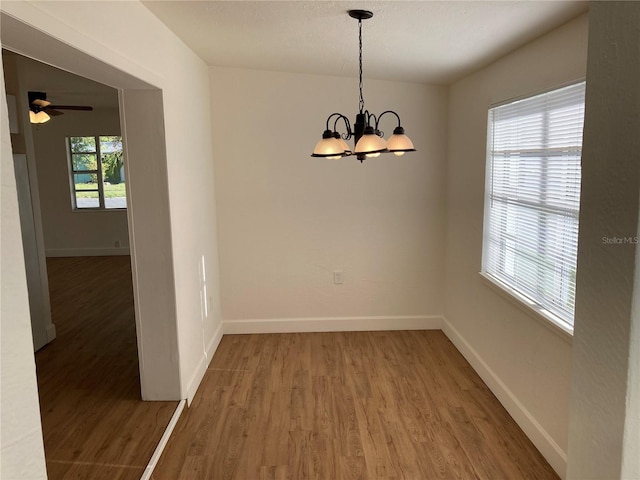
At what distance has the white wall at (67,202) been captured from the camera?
8.48 m

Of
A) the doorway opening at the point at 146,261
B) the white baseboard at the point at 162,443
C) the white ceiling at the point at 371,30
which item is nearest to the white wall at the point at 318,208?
the white ceiling at the point at 371,30

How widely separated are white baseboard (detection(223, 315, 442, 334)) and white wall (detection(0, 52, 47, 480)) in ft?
13.6

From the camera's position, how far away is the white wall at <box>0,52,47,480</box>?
700mm

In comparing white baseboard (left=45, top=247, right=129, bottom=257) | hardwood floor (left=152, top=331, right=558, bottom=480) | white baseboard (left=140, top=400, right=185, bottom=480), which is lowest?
hardwood floor (left=152, top=331, right=558, bottom=480)

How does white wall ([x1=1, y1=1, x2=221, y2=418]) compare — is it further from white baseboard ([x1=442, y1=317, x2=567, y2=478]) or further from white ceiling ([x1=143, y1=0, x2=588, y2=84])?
white baseboard ([x1=442, y1=317, x2=567, y2=478])

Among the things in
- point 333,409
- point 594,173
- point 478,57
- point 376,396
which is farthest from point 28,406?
point 478,57

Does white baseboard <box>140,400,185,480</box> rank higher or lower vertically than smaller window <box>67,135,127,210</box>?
lower

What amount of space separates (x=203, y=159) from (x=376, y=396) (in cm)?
244

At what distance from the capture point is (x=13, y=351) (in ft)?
2.36

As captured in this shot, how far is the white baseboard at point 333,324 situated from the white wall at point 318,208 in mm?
11

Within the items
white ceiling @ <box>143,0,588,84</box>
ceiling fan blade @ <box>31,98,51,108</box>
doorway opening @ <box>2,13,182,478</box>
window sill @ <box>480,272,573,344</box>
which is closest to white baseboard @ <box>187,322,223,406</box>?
doorway opening @ <box>2,13,182,478</box>

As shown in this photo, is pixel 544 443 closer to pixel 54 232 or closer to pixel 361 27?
pixel 361 27

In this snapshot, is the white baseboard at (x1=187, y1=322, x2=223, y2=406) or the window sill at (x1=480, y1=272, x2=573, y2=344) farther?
the white baseboard at (x1=187, y1=322, x2=223, y2=406)

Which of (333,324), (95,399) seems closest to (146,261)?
(95,399)
